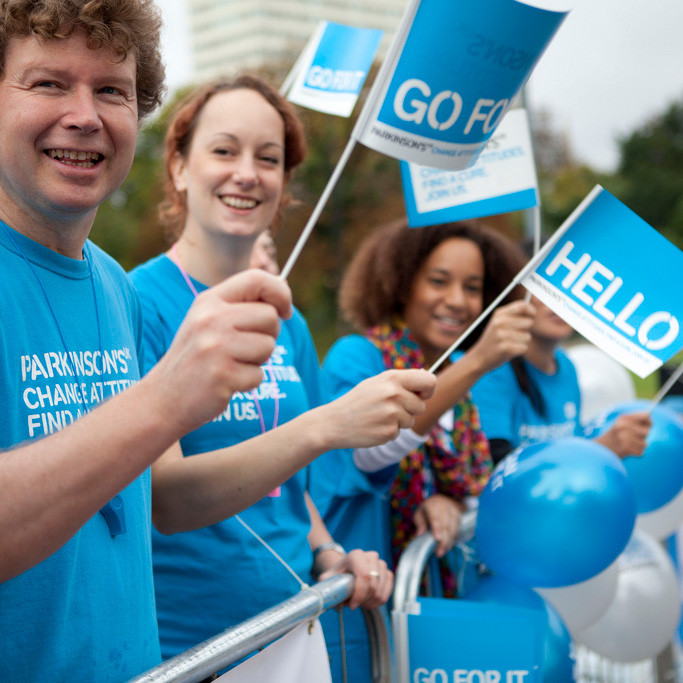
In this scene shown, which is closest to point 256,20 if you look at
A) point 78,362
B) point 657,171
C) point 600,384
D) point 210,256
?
point 657,171

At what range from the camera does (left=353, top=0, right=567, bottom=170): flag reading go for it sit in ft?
5.03

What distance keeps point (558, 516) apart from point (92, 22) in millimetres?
1741

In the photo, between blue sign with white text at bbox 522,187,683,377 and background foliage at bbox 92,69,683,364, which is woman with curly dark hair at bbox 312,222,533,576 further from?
background foliage at bbox 92,69,683,364

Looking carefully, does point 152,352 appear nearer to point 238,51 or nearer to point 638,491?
point 638,491

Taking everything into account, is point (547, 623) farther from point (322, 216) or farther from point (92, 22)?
point (322, 216)

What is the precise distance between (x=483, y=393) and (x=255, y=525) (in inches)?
62.5

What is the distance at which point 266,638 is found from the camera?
4.98 ft

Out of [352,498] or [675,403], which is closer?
[352,498]

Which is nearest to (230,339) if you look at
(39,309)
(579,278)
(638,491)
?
(39,309)

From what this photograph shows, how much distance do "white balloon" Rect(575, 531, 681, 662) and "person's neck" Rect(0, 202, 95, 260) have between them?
2.43 metres

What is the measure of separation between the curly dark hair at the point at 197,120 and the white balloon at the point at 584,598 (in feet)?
5.02

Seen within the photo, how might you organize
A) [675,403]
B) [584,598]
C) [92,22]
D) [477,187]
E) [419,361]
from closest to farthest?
[92,22]
[477,187]
[584,598]
[419,361]
[675,403]

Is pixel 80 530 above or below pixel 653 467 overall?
above

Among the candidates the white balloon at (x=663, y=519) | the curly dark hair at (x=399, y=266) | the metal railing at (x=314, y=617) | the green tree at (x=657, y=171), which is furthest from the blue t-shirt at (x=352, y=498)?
the green tree at (x=657, y=171)
